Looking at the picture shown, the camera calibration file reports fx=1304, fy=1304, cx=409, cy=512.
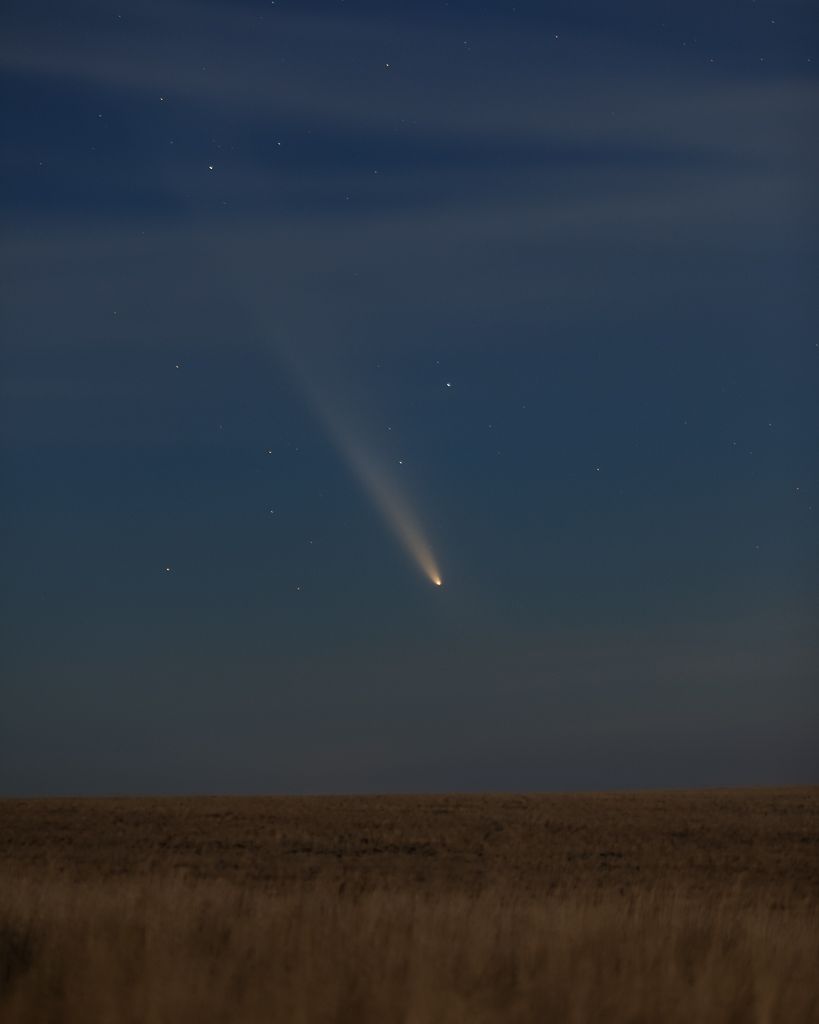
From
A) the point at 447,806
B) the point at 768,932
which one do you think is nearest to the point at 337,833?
the point at 447,806

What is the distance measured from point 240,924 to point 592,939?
3019mm

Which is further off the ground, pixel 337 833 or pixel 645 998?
pixel 337 833

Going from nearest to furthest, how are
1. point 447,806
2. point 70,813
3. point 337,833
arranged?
point 337,833 < point 70,813 < point 447,806

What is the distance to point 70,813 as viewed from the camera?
1933 inches

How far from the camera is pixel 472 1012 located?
790cm

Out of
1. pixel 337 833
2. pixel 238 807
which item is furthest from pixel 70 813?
pixel 337 833

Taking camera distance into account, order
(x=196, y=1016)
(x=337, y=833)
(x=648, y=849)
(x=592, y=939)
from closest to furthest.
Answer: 1. (x=196, y=1016)
2. (x=592, y=939)
3. (x=648, y=849)
4. (x=337, y=833)

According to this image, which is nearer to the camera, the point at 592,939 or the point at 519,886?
the point at 592,939

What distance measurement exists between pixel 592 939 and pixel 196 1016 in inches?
175

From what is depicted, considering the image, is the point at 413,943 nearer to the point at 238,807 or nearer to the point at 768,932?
the point at 768,932

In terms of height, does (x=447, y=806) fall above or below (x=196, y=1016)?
above

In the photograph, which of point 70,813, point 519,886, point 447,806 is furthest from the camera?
point 447,806

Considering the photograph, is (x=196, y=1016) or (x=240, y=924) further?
(x=240, y=924)

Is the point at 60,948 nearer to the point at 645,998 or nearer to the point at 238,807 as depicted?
the point at 645,998
